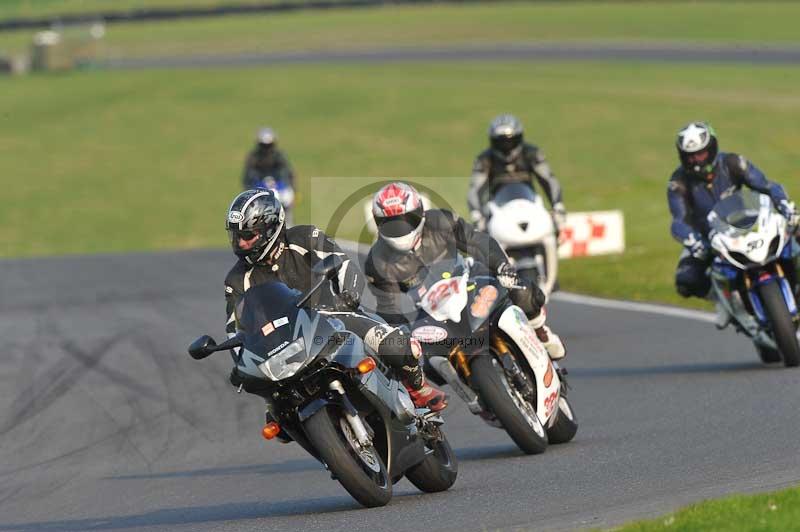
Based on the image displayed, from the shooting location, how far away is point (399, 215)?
28.0ft

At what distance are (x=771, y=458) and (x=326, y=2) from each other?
57.7 m

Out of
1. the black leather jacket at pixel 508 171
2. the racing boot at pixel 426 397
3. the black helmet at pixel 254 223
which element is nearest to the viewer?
the black helmet at pixel 254 223

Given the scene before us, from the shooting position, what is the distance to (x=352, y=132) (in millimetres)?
37656

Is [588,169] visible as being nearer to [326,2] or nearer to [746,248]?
[746,248]

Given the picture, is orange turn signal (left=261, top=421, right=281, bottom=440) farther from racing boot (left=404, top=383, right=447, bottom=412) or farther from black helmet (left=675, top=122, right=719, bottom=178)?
black helmet (left=675, top=122, right=719, bottom=178)

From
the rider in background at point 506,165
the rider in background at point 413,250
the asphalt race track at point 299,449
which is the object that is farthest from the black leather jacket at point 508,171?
the rider in background at point 413,250

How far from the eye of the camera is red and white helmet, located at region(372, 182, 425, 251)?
8.49 meters

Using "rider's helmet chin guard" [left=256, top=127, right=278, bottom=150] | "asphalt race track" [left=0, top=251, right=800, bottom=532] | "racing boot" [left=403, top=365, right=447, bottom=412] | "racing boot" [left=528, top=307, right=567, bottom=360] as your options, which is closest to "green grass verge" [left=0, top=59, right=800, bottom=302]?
"rider's helmet chin guard" [left=256, top=127, right=278, bottom=150]

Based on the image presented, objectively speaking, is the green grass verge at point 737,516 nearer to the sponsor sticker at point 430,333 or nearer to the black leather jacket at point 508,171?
the sponsor sticker at point 430,333

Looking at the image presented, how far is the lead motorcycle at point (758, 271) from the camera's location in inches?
431

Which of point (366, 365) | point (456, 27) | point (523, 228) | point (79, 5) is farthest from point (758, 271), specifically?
point (79, 5)

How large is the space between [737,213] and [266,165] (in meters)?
14.7

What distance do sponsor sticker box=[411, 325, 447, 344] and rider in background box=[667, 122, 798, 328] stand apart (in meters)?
3.82

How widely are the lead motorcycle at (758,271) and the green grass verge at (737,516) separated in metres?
4.65
